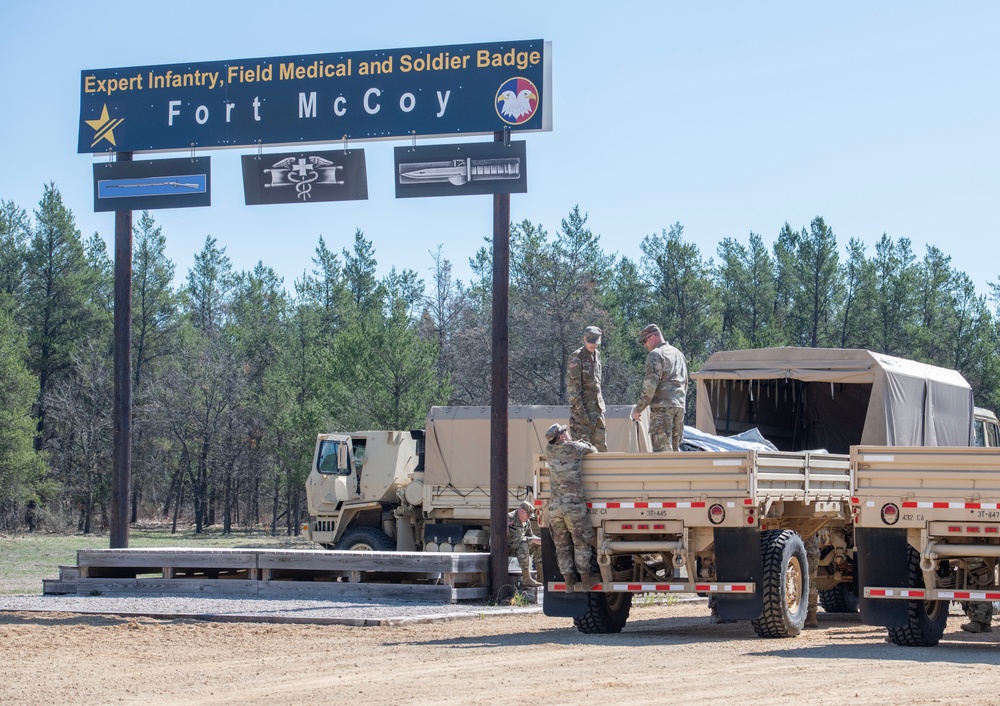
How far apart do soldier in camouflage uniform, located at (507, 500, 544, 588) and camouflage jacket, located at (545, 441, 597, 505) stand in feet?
16.5

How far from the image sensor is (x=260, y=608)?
15.8 m

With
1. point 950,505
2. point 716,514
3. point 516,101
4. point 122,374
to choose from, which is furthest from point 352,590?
point 950,505

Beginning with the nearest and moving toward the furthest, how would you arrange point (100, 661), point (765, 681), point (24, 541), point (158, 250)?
point (765, 681)
point (100, 661)
point (24, 541)
point (158, 250)

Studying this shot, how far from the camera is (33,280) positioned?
5350 centimetres

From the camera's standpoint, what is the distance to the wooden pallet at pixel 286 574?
55.5 ft

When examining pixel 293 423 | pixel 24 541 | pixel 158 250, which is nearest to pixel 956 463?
pixel 293 423

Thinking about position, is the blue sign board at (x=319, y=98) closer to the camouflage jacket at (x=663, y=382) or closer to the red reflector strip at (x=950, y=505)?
the camouflage jacket at (x=663, y=382)

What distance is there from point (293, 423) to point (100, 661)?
3210 centimetres

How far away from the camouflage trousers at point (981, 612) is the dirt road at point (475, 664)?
0.25 meters

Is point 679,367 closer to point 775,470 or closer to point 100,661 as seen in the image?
point 775,470

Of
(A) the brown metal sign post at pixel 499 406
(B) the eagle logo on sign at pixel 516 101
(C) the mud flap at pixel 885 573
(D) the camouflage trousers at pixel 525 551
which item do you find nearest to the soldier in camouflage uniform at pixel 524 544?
(D) the camouflage trousers at pixel 525 551

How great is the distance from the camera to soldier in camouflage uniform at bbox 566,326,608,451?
A: 13.2 metres

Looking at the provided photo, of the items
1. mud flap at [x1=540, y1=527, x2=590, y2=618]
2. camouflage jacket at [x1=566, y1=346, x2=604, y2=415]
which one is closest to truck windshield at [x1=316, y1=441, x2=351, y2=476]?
camouflage jacket at [x1=566, y1=346, x2=604, y2=415]

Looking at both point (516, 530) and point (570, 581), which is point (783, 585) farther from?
point (516, 530)
